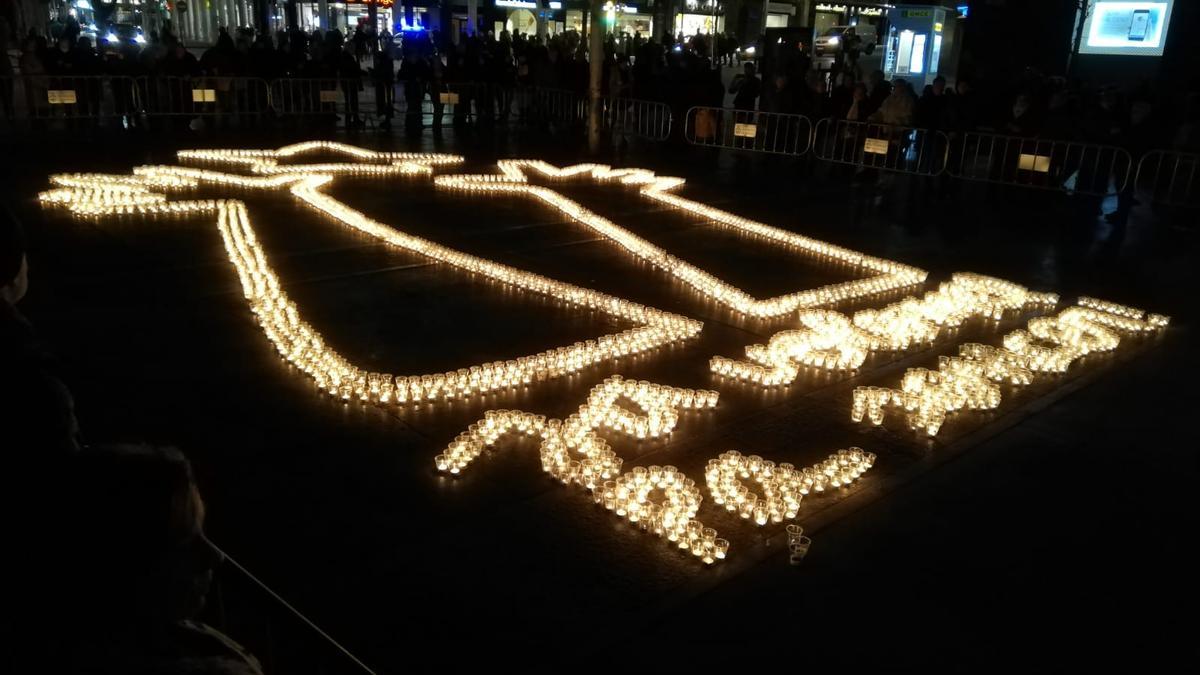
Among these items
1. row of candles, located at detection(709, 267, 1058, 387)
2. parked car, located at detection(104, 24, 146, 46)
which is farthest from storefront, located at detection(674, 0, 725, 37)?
row of candles, located at detection(709, 267, 1058, 387)

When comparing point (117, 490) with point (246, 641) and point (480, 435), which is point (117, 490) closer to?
point (246, 641)

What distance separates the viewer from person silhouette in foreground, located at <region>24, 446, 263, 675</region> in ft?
5.15

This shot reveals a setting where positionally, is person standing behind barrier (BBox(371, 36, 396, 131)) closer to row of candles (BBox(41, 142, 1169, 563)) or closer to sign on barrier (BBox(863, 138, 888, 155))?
row of candles (BBox(41, 142, 1169, 563))

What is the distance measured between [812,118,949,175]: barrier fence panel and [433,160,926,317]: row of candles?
3493 mm

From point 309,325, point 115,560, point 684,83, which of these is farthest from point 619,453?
point 684,83

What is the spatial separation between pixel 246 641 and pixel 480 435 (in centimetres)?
224

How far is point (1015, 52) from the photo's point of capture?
20.5 m

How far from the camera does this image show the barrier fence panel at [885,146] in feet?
51.1

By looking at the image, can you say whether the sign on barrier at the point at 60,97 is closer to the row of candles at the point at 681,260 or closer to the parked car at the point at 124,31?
the row of candles at the point at 681,260

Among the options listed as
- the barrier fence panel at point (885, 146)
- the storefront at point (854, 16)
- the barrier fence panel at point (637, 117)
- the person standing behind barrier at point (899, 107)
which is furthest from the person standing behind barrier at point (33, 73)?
the storefront at point (854, 16)

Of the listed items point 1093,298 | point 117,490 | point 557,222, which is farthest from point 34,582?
point 557,222

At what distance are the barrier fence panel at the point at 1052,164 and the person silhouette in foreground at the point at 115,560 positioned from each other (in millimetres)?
14732

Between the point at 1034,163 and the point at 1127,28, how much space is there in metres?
7.37

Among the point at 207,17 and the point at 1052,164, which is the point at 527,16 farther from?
the point at 1052,164
